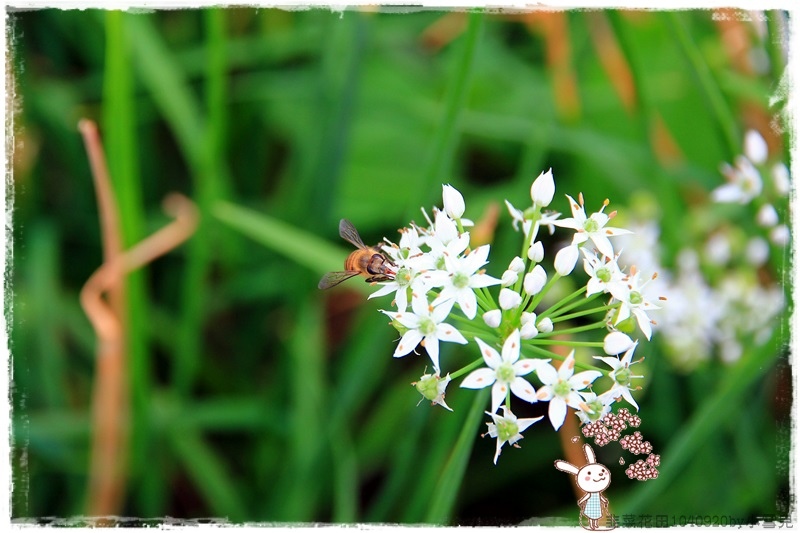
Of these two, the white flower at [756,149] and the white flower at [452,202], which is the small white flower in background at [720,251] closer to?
the white flower at [756,149]

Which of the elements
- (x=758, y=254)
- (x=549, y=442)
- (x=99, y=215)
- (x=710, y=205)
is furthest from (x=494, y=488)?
(x=99, y=215)

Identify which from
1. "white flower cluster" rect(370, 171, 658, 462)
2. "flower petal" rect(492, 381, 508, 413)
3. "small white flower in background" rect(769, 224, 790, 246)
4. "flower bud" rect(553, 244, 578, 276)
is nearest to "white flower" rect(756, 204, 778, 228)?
"small white flower in background" rect(769, 224, 790, 246)

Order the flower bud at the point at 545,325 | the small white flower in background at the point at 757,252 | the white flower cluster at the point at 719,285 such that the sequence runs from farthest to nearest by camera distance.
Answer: the small white flower in background at the point at 757,252
the white flower cluster at the point at 719,285
the flower bud at the point at 545,325

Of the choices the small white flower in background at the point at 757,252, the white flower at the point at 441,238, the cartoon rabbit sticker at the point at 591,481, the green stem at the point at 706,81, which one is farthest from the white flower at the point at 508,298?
the small white flower in background at the point at 757,252

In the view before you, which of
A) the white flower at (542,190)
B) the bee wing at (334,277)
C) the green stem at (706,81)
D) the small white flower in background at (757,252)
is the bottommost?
the bee wing at (334,277)

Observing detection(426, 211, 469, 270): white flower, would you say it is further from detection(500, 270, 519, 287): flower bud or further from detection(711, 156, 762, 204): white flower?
detection(711, 156, 762, 204): white flower
